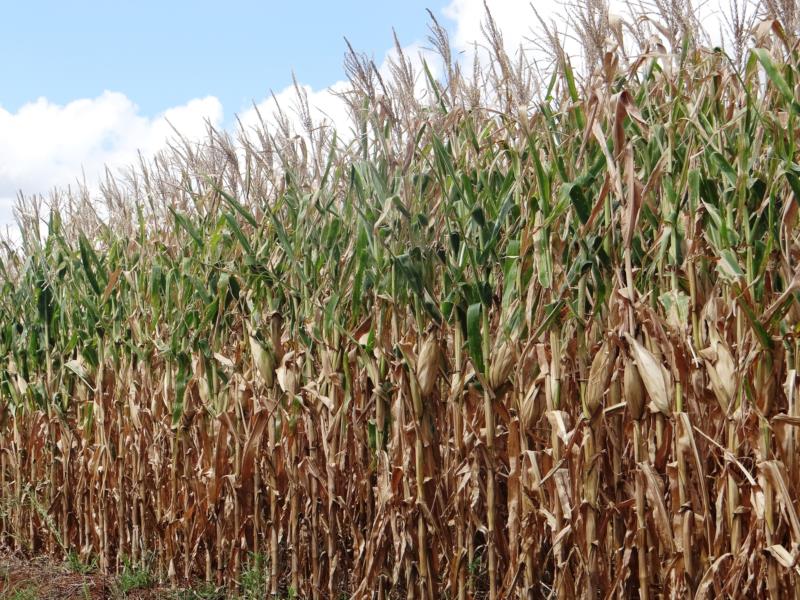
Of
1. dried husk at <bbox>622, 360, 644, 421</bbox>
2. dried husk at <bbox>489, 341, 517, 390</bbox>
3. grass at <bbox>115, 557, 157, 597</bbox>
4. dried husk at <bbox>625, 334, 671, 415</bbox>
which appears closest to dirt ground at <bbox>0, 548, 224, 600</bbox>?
grass at <bbox>115, 557, 157, 597</bbox>

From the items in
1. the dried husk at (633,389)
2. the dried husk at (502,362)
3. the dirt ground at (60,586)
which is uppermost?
the dried husk at (502,362)

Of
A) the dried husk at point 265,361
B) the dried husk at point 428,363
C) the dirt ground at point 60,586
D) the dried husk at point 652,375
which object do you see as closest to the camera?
the dried husk at point 652,375

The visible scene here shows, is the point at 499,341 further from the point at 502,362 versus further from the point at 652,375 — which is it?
the point at 652,375

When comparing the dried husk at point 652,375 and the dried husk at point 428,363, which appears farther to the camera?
the dried husk at point 428,363

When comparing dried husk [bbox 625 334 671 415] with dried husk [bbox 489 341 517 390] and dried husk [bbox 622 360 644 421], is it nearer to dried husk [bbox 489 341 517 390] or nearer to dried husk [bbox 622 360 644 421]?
dried husk [bbox 622 360 644 421]

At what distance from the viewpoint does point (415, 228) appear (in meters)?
3.41

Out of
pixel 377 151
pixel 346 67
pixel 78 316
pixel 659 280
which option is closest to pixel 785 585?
pixel 659 280

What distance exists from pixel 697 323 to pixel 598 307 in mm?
333

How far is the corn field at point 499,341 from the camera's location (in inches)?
110

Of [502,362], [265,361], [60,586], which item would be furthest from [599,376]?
[60,586]

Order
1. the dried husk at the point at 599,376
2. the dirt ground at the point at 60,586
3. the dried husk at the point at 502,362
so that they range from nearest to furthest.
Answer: the dried husk at the point at 599,376 < the dried husk at the point at 502,362 < the dirt ground at the point at 60,586

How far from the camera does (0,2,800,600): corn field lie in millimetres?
2797

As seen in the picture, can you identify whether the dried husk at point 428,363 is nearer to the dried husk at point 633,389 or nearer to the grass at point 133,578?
the dried husk at point 633,389

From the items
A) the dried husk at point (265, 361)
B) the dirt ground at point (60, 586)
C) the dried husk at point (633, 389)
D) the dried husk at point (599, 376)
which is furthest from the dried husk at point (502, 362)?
the dirt ground at point (60, 586)
